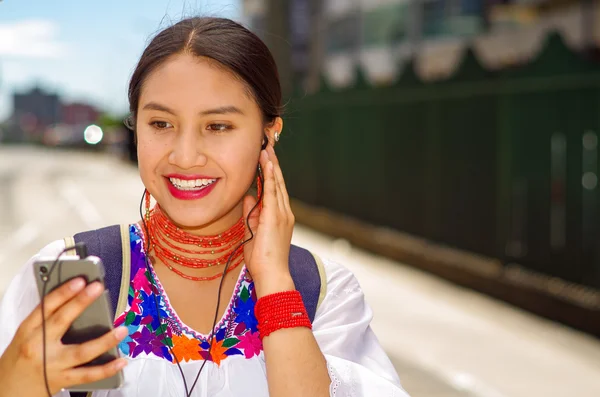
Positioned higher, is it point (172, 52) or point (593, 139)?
point (172, 52)

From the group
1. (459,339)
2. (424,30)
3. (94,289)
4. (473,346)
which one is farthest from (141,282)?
(424,30)

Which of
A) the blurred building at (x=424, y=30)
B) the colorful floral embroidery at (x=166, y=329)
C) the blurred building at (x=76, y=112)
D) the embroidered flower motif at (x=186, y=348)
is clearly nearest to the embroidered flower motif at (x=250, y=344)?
the colorful floral embroidery at (x=166, y=329)

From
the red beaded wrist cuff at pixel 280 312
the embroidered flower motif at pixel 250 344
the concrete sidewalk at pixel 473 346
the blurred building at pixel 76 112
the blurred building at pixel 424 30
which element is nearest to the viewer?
the red beaded wrist cuff at pixel 280 312

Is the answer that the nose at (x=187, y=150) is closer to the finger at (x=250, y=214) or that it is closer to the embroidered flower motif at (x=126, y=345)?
the finger at (x=250, y=214)

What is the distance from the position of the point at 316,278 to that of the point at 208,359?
0.35 meters

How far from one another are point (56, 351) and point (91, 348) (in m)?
0.08

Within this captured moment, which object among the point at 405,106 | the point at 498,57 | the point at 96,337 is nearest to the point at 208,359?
the point at 96,337

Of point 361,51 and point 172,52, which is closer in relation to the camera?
point 172,52

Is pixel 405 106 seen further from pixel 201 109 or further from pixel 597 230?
pixel 201 109

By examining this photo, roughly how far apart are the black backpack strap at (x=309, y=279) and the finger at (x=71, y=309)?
27.7 inches

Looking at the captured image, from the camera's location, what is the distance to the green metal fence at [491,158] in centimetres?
796

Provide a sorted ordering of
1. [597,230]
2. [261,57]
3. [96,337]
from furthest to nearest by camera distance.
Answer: [597,230]
[261,57]
[96,337]

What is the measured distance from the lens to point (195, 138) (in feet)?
7.29

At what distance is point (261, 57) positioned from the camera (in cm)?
235
